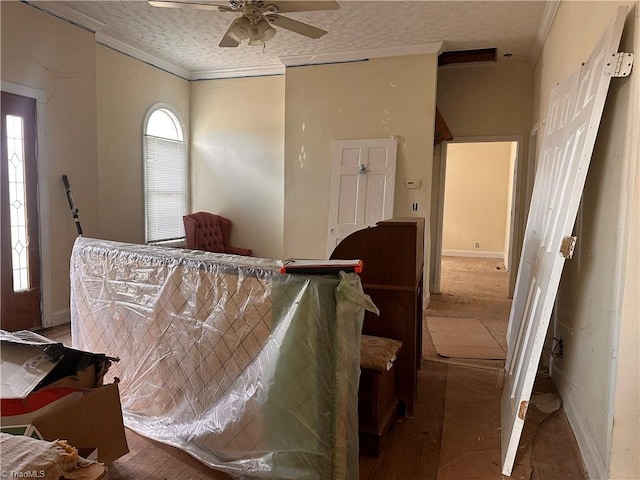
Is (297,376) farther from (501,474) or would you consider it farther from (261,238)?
(261,238)

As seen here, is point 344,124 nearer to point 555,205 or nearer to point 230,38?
point 230,38

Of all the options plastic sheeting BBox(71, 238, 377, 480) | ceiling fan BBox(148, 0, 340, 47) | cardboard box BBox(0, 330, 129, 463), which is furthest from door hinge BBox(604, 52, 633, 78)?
cardboard box BBox(0, 330, 129, 463)

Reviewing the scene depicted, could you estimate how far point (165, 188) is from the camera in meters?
5.87

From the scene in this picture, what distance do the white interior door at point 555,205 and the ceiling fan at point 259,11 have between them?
156 centimetres

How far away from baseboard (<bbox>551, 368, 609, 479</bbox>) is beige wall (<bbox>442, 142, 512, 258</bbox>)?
262 inches

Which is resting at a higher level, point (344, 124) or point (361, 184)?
point (344, 124)

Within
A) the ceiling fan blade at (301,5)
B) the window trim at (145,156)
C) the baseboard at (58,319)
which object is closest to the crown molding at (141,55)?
the window trim at (145,156)

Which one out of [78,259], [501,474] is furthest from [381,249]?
[78,259]

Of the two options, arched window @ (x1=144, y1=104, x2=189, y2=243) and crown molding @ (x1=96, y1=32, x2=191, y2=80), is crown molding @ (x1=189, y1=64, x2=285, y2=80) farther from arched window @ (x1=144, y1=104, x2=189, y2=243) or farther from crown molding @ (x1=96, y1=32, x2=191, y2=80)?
arched window @ (x1=144, y1=104, x2=189, y2=243)

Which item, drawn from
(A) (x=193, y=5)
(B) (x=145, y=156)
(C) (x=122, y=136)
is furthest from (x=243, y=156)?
(A) (x=193, y=5)

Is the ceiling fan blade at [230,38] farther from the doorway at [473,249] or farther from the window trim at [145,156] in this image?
the doorway at [473,249]

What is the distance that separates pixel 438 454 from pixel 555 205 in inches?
58.3

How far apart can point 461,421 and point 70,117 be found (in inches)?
169

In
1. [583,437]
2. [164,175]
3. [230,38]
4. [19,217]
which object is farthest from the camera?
[164,175]
